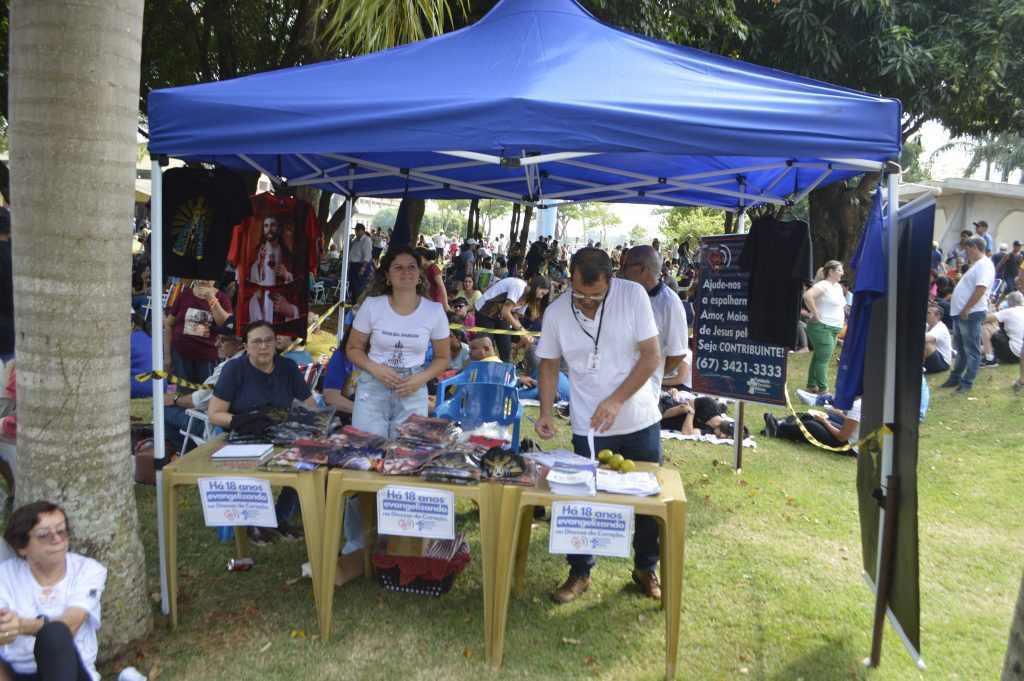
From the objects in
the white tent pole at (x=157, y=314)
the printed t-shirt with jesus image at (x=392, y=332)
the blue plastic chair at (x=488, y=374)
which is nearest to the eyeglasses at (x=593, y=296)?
the printed t-shirt with jesus image at (x=392, y=332)

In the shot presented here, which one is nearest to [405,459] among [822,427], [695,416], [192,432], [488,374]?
[192,432]

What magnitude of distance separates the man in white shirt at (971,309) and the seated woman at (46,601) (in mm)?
10071

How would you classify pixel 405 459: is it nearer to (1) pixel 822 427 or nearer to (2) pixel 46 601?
(2) pixel 46 601

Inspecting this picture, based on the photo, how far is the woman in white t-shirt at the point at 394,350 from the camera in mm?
4316

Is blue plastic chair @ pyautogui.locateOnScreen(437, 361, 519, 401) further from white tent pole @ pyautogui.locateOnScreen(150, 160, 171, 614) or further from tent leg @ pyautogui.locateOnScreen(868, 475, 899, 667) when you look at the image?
tent leg @ pyautogui.locateOnScreen(868, 475, 899, 667)

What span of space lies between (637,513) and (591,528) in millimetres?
223

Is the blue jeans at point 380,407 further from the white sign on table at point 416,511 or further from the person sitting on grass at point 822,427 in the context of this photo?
the person sitting on grass at point 822,427

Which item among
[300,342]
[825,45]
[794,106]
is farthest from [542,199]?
[825,45]

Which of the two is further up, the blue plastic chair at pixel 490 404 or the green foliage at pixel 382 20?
the green foliage at pixel 382 20

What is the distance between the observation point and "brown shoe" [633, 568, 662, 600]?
4031 millimetres

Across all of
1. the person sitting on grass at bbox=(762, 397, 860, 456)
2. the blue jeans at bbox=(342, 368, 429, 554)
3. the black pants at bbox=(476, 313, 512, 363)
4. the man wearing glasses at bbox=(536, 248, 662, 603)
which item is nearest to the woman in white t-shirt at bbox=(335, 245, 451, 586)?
the blue jeans at bbox=(342, 368, 429, 554)

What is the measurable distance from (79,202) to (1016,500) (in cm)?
679

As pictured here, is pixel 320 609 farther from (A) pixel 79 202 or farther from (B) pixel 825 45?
(B) pixel 825 45

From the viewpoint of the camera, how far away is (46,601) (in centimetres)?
278
